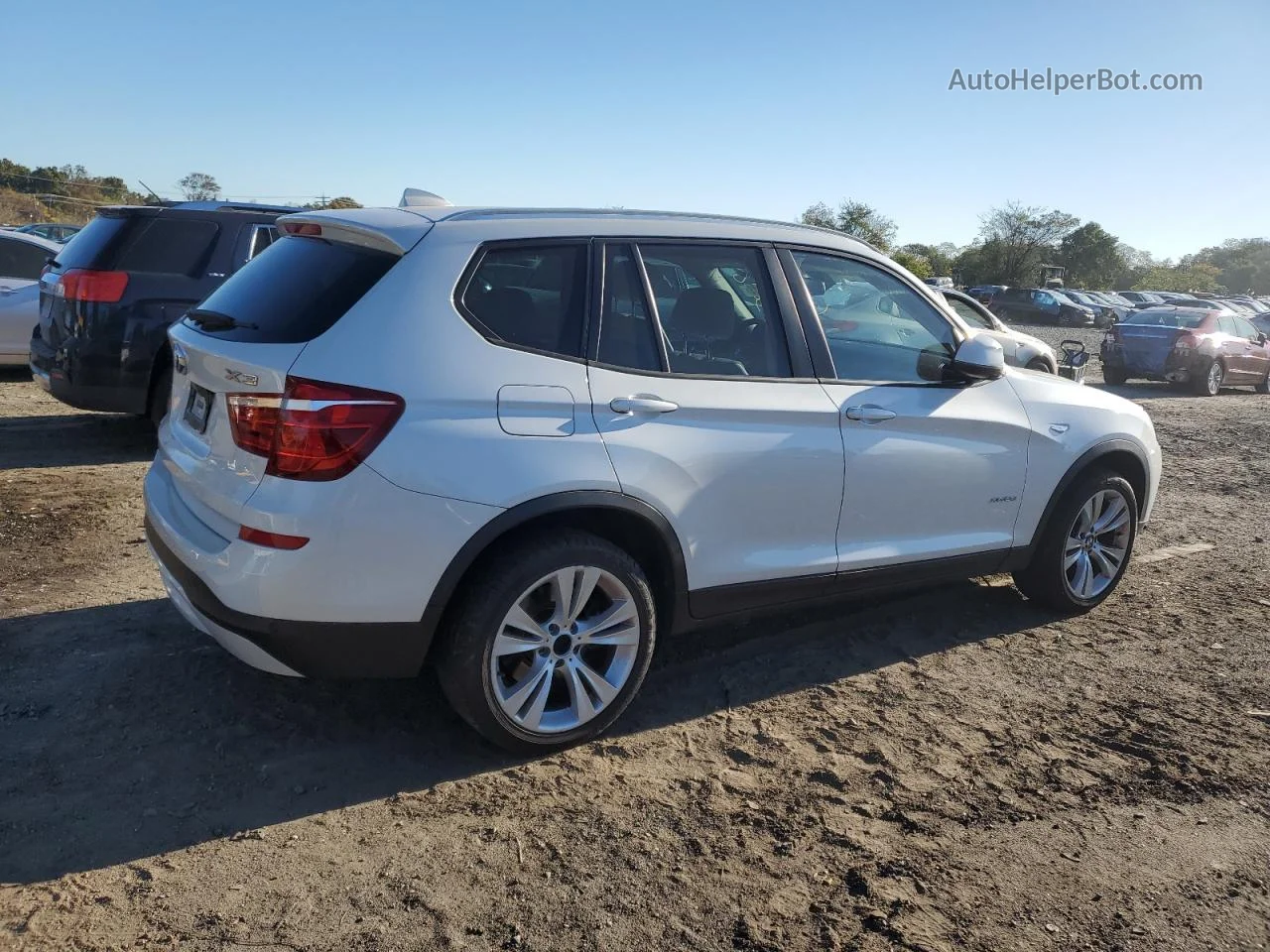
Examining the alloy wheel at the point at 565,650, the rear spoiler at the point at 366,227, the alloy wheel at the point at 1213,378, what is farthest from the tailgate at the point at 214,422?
the alloy wheel at the point at 1213,378

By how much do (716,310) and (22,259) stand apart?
8.92 m

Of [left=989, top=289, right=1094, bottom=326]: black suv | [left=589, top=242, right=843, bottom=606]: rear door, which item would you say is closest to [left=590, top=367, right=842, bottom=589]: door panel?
[left=589, top=242, right=843, bottom=606]: rear door

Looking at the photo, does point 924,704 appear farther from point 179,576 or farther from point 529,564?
point 179,576

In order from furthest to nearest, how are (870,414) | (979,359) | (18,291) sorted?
(18,291), (979,359), (870,414)

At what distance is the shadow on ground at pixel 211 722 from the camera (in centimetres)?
310

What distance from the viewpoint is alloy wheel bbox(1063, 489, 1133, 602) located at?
514 cm

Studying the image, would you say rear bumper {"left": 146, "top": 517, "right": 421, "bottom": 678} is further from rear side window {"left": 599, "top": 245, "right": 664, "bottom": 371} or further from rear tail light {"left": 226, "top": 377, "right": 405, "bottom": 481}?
rear side window {"left": 599, "top": 245, "right": 664, "bottom": 371}

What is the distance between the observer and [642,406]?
3.57m

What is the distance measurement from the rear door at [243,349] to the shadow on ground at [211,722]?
2.62ft

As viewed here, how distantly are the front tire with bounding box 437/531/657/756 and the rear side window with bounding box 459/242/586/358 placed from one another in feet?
2.22

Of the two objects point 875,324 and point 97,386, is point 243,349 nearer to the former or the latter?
point 875,324

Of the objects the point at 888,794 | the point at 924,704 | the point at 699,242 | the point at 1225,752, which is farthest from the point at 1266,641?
the point at 699,242

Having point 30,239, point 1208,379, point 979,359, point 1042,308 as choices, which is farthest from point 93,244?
point 1042,308

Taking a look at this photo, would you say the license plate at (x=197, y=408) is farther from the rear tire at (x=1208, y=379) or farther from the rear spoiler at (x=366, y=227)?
the rear tire at (x=1208, y=379)
